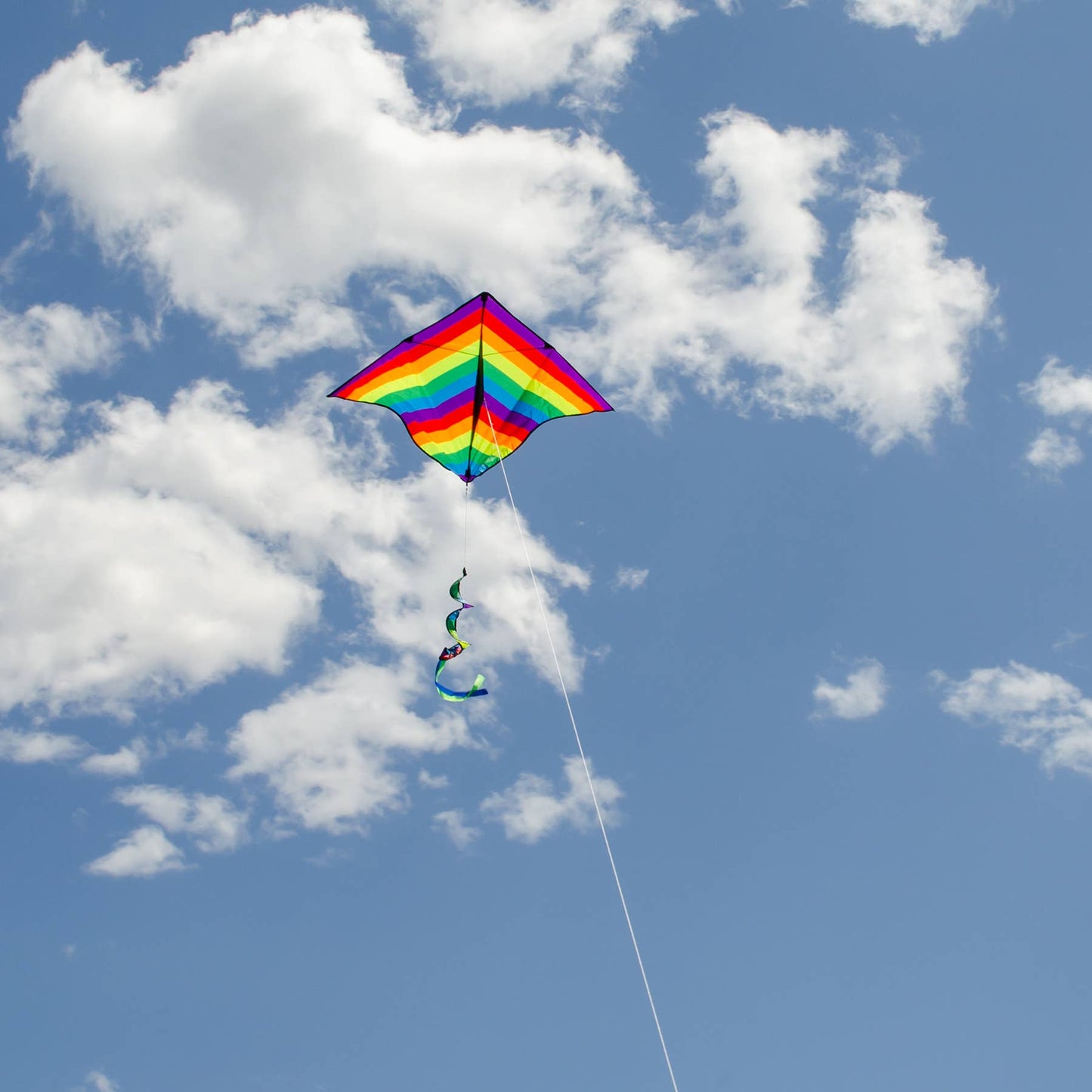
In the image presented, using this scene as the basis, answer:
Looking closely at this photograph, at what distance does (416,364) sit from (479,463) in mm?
2573

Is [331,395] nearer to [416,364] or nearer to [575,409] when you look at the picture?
[416,364]

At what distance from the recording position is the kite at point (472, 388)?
1761 centimetres

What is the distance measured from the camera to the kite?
57.8ft

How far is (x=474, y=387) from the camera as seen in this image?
743 inches

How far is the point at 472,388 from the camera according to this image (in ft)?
62.0

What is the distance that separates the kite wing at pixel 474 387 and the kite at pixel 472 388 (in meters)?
0.01

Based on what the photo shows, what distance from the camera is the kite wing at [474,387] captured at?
1772 centimetres

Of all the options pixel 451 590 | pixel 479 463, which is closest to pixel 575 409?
pixel 479 463

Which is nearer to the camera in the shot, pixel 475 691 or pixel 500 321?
pixel 475 691

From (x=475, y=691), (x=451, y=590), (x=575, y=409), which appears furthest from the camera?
(x=575, y=409)

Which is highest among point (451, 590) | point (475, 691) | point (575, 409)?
point (575, 409)

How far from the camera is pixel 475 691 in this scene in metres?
16.1

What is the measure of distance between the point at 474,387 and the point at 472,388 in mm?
56

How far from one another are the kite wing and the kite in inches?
0.5
